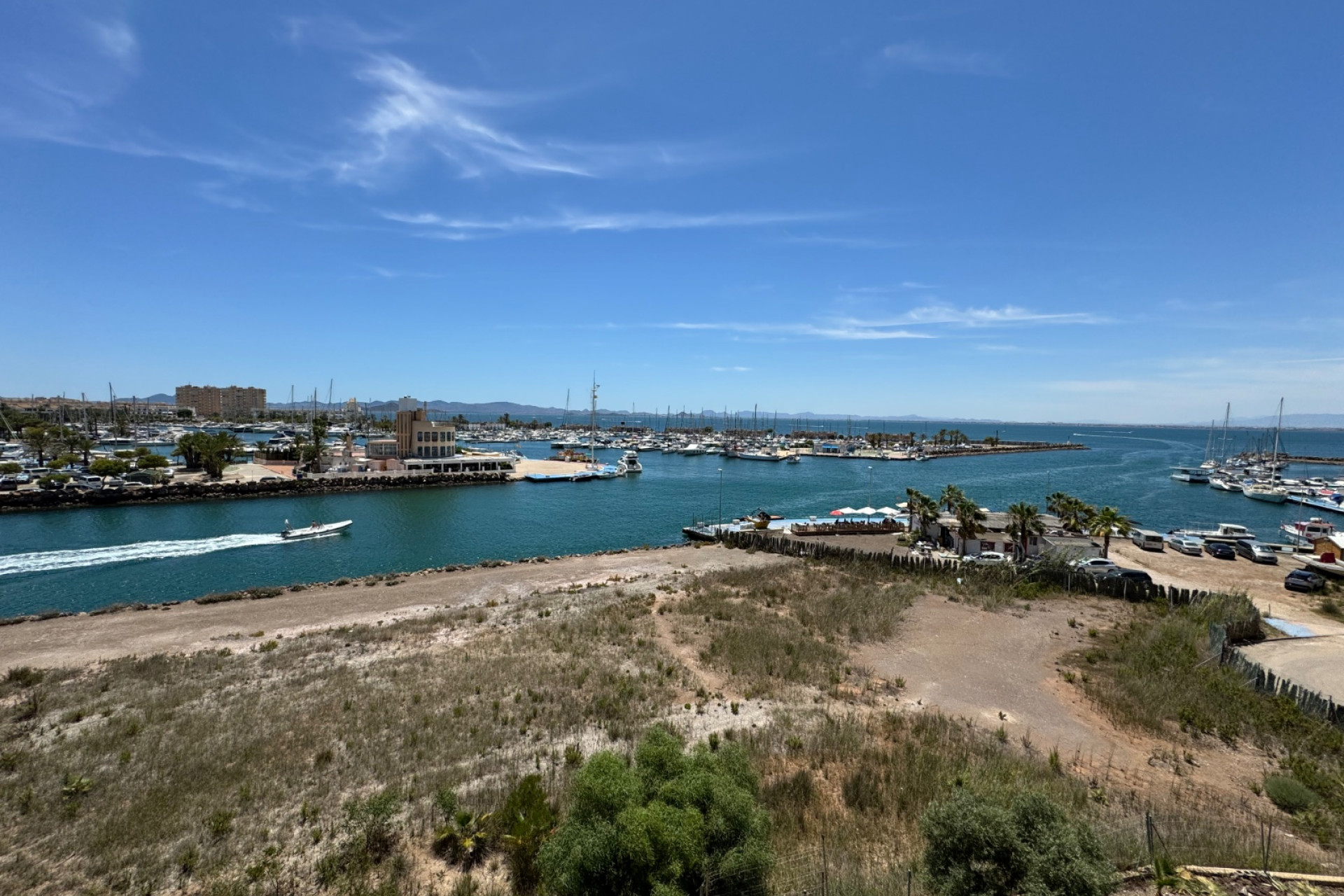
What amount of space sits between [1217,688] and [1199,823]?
8.70 m

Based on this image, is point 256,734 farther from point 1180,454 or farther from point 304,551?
point 1180,454

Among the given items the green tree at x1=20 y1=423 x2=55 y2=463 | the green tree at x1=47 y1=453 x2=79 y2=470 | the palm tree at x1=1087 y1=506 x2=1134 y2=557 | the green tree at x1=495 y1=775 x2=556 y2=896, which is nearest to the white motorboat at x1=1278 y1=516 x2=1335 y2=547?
the palm tree at x1=1087 y1=506 x2=1134 y2=557

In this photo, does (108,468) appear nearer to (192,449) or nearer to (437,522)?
(192,449)

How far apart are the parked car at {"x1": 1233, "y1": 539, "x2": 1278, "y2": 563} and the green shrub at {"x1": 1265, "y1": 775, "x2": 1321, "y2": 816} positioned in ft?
106

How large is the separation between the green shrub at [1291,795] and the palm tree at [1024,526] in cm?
2200

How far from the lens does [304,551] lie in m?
39.0

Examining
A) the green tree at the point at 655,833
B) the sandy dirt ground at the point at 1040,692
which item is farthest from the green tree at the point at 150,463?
the green tree at the point at 655,833

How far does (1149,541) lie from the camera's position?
3659cm

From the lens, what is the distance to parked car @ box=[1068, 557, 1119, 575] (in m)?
28.1

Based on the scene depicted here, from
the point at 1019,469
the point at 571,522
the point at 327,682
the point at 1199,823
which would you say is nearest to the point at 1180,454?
the point at 1019,469

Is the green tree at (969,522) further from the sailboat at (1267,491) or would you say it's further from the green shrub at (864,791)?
the sailboat at (1267,491)

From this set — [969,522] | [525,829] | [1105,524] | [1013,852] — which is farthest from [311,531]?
[1105,524]

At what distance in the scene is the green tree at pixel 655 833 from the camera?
659cm

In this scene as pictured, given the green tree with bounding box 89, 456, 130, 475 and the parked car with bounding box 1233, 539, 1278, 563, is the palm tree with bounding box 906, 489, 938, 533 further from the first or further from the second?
the green tree with bounding box 89, 456, 130, 475
